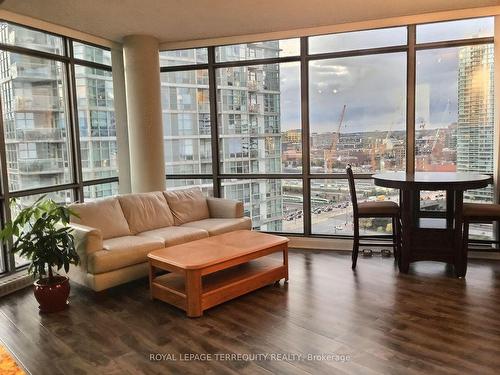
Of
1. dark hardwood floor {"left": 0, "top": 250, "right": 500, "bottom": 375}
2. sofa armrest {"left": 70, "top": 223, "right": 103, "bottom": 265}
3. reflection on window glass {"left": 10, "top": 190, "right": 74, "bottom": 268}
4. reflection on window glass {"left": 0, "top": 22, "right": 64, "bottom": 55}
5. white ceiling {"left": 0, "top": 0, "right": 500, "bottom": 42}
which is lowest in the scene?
dark hardwood floor {"left": 0, "top": 250, "right": 500, "bottom": 375}

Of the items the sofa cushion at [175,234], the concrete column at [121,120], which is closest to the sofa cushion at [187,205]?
the sofa cushion at [175,234]

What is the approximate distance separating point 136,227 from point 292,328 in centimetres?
219

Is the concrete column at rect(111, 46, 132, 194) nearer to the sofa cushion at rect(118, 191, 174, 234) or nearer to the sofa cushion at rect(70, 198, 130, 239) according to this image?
the sofa cushion at rect(118, 191, 174, 234)

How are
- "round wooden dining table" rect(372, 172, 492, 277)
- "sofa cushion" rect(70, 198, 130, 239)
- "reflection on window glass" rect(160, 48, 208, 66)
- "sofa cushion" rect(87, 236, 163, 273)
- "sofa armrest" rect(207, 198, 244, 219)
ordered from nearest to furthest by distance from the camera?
1. "sofa cushion" rect(87, 236, 163, 273)
2. "round wooden dining table" rect(372, 172, 492, 277)
3. "sofa cushion" rect(70, 198, 130, 239)
4. "sofa armrest" rect(207, 198, 244, 219)
5. "reflection on window glass" rect(160, 48, 208, 66)

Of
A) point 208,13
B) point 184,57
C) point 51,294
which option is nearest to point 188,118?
point 184,57

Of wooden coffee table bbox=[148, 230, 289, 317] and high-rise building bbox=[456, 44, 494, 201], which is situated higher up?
high-rise building bbox=[456, 44, 494, 201]

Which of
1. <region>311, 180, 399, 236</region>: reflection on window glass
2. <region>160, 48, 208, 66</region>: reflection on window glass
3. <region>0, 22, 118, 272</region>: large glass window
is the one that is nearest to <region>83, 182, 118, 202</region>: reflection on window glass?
<region>0, 22, 118, 272</region>: large glass window

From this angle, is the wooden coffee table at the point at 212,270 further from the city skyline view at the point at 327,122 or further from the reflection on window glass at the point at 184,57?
the reflection on window glass at the point at 184,57

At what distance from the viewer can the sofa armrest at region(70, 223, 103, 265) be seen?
11.8ft

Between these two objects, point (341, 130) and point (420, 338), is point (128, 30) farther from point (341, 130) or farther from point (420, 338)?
point (420, 338)

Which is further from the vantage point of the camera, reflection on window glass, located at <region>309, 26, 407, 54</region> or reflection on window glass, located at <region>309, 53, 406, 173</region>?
reflection on window glass, located at <region>309, 53, 406, 173</region>

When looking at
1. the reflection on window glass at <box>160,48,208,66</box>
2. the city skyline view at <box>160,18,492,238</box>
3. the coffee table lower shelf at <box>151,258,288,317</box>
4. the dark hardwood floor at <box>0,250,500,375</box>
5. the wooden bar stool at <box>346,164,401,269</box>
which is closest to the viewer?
the dark hardwood floor at <box>0,250,500,375</box>

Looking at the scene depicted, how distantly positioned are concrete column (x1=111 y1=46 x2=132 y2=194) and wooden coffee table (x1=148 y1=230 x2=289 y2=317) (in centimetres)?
213

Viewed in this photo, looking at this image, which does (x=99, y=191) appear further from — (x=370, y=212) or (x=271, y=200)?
(x=370, y=212)
